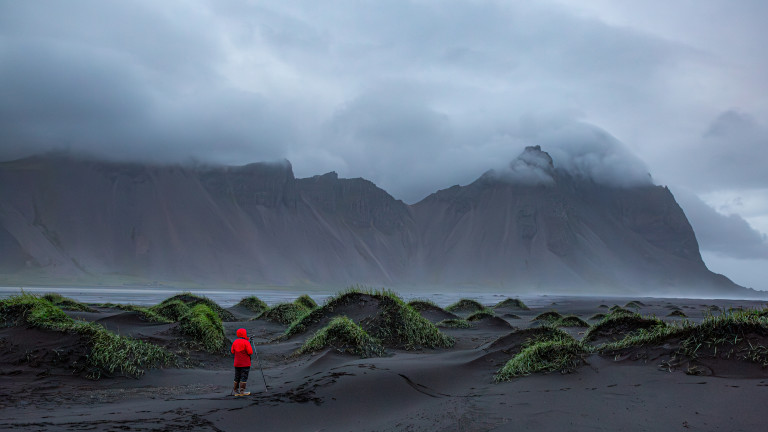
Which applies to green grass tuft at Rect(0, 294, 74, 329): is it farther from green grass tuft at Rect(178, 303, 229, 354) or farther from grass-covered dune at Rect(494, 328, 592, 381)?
grass-covered dune at Rect(494, 328, 592, 381)

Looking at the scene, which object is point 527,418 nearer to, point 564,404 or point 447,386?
point 564,404

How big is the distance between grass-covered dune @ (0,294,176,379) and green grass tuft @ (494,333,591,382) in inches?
388

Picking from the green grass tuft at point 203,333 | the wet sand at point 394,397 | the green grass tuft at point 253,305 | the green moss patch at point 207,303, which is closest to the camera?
the wet sand at point 394,397

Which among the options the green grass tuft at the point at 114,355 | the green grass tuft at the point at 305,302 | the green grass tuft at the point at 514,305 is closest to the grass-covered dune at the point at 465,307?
the green grass tuft at the point at 514,305

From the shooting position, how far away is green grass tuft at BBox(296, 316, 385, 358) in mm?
16166

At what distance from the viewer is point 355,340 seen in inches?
650

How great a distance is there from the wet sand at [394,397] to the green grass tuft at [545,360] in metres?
0.27

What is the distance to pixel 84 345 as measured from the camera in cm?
1338

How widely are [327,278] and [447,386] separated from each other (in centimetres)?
18621

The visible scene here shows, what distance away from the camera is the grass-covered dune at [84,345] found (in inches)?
512

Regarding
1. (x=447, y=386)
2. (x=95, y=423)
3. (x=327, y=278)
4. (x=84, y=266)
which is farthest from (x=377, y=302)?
(x=327, y=278)

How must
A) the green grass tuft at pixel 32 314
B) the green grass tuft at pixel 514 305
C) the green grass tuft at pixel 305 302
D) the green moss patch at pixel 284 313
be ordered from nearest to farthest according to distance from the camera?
the green grass tuft at pixel 32 314 → the green moss patch at pixel 284 313 → the green grass tuft at pixel 305 302 → the green grass tuft at pixel 514 305

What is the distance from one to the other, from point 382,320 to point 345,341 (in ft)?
11.0

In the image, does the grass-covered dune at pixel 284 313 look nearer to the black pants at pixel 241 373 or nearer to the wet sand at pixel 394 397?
the wet sand at pixel 394 397
